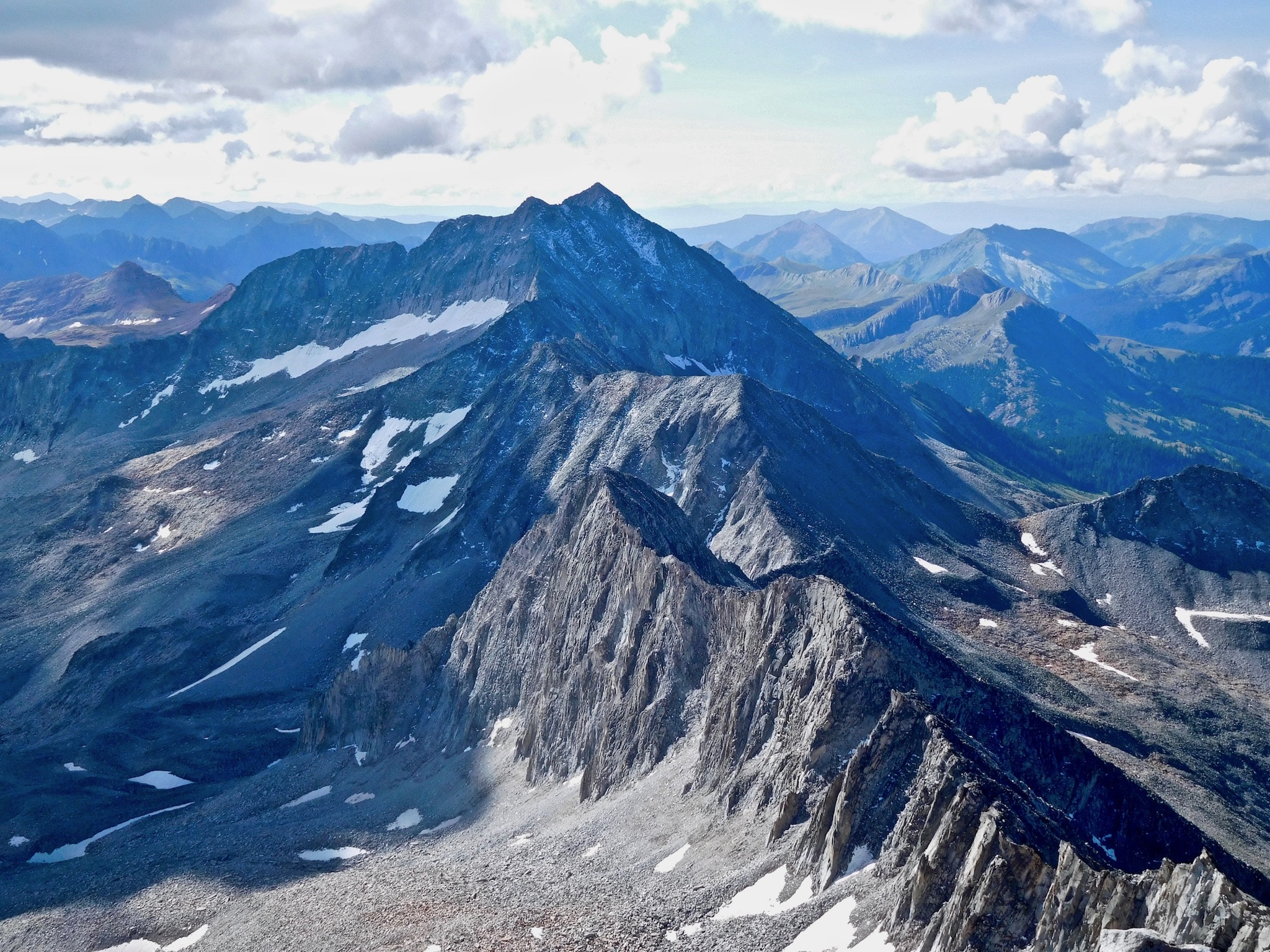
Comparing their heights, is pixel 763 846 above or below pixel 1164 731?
above

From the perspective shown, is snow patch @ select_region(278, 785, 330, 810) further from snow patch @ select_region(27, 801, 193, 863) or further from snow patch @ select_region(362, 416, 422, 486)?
snow patch @ select_region(362, 416, 422, 486)

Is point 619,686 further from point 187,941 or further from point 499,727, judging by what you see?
point 187,941

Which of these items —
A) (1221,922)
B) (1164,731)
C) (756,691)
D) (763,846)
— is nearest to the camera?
(1221,922)

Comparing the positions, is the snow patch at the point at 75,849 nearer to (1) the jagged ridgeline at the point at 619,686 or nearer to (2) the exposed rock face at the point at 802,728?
(1) the jagged ridgeline at the point at 619,686

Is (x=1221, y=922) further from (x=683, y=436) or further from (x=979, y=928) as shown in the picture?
(x=683, y=436)

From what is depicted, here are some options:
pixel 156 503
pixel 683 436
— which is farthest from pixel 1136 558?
pixel 156 503

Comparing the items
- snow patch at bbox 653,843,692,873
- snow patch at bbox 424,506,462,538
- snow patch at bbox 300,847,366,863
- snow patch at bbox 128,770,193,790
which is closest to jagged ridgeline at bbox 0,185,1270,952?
snow patch at bbox 653,843,692,873

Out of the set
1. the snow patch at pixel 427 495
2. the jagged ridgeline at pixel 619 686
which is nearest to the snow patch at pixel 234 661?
the jagged ridgeline at pixel 619 686

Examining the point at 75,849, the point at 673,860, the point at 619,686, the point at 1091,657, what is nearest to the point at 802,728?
the point at 673,860
